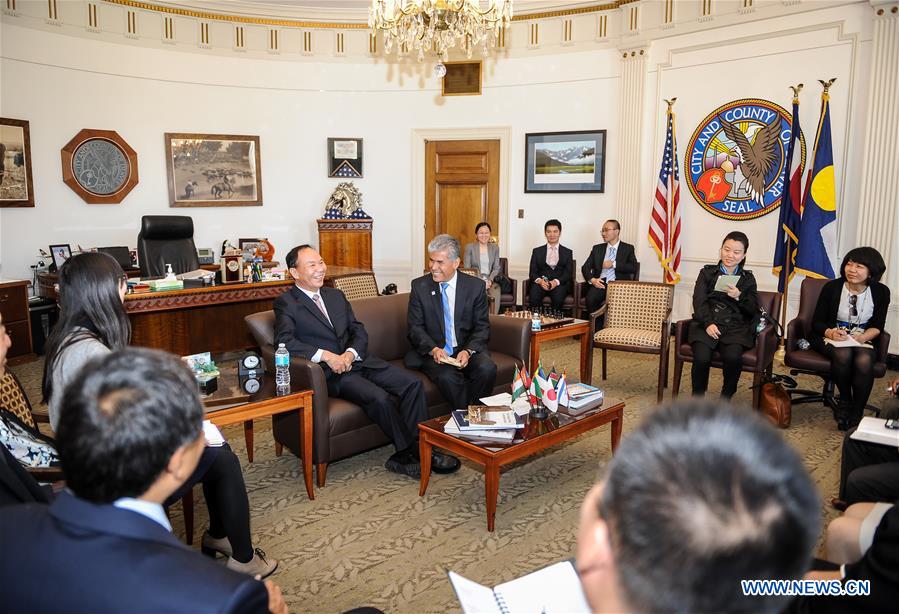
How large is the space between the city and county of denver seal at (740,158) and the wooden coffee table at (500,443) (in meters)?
4.16

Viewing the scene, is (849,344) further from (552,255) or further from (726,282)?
(552,255)

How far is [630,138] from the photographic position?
762cm

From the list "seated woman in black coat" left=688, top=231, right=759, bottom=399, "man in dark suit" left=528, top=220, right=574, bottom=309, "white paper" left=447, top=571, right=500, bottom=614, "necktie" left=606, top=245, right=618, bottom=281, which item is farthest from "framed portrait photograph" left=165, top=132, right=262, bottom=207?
"white paper" left=447, top=571, right=500, bottom=614

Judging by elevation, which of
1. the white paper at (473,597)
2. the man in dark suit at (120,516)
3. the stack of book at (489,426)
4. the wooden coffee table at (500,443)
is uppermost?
the man in dark suit at (120,516)

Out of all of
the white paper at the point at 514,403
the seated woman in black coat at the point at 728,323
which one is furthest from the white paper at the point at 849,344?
the white paper at the point at 514,403

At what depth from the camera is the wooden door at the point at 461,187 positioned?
8.70 m

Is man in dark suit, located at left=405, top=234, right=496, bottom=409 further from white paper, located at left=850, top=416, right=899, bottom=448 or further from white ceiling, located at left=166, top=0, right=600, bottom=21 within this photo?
white ceiling, located at left=166, top=0, right=600, bottom=21

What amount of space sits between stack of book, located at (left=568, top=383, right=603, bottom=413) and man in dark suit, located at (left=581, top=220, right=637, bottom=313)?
3.43 m

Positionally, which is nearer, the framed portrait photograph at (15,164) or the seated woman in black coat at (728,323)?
the seated woman in black coat at (728,323)

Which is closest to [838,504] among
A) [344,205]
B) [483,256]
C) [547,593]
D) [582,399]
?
[582,399]

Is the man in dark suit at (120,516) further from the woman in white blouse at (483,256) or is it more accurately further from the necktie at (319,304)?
the woman in white blouse at (483,256)

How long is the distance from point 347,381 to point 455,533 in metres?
1.18

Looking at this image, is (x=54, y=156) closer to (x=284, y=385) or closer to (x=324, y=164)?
(x=324, y=164)

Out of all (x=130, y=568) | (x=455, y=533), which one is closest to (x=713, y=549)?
(x=130, y=568)
